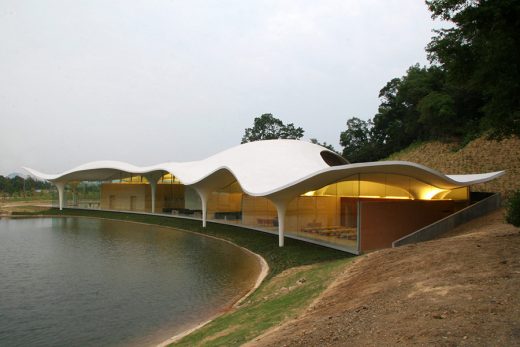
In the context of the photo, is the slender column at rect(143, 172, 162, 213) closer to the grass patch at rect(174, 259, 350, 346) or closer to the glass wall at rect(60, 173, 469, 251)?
the glass wall at rect(60, 173, 469, 251)

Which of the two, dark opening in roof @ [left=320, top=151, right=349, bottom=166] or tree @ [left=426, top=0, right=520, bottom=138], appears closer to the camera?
tree @ [left=426, top=0, right=520, bottom=138]

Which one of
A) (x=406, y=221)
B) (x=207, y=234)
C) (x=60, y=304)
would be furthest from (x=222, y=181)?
(x=60, y=304)

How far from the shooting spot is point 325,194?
678 inches

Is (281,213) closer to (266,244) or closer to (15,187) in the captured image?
(266,244)

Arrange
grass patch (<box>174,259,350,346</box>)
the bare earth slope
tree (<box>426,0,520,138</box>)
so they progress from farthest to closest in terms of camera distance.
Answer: tree (<box>426,0,520,138</box>), grass patch (<box>174,259,350,346</box>), the bare earth slope

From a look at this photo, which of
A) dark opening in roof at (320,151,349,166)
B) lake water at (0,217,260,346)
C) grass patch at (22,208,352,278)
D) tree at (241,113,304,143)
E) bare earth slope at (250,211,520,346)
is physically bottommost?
lake water at (0,217,260,346)

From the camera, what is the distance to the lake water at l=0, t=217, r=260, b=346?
8688 mm

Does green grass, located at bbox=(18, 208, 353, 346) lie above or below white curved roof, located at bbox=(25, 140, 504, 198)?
below

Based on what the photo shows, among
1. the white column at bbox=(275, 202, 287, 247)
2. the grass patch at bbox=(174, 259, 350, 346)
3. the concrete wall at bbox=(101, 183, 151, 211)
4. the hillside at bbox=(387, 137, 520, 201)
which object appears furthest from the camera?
the concrete wall at bbox=(101, 183, 151, 211)

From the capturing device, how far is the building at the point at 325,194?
14.8 metres

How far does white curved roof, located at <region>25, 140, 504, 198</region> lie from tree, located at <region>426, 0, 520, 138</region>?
474 cm

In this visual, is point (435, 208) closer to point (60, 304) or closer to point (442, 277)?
point (442, 277)

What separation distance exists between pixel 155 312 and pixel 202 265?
521 centimetres

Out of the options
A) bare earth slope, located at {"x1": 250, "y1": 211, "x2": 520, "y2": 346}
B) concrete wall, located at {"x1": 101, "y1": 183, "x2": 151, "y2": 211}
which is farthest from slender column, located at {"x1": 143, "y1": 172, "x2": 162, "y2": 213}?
bare earth slope, located at {"x1": 250, "y1": 211, "x2": 520, "y2": 346}
